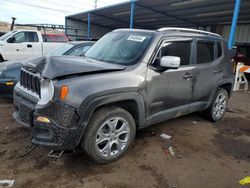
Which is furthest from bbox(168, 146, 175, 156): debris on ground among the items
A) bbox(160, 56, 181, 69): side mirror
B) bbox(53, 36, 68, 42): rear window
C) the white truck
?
bbox(53, 36, 68, 42): rear window

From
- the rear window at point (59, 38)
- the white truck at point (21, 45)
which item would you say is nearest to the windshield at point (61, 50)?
the white truck at point (21, 45)

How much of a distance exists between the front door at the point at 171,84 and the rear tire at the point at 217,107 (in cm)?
113

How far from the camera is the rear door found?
4.21 m

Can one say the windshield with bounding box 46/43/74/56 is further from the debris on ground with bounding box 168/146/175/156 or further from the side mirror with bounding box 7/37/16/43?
the side mirror with bounding box 7/37/16/43

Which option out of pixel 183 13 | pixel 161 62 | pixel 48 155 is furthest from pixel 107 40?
pixel 183 13

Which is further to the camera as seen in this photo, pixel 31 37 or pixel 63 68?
pixel 31 37

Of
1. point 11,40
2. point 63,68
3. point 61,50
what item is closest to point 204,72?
point 63,68

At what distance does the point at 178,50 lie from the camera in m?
3.84

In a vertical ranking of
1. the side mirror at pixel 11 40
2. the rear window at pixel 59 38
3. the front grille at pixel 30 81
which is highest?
the rear window at pixel 59 38

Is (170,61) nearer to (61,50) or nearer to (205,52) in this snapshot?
(205,52)

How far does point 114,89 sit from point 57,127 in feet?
2.76

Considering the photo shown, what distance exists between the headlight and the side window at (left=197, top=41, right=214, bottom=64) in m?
2.84

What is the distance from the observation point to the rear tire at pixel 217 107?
4926 millimetres

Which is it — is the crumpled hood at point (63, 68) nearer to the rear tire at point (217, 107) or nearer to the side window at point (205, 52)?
the side window at point (205, 52)
